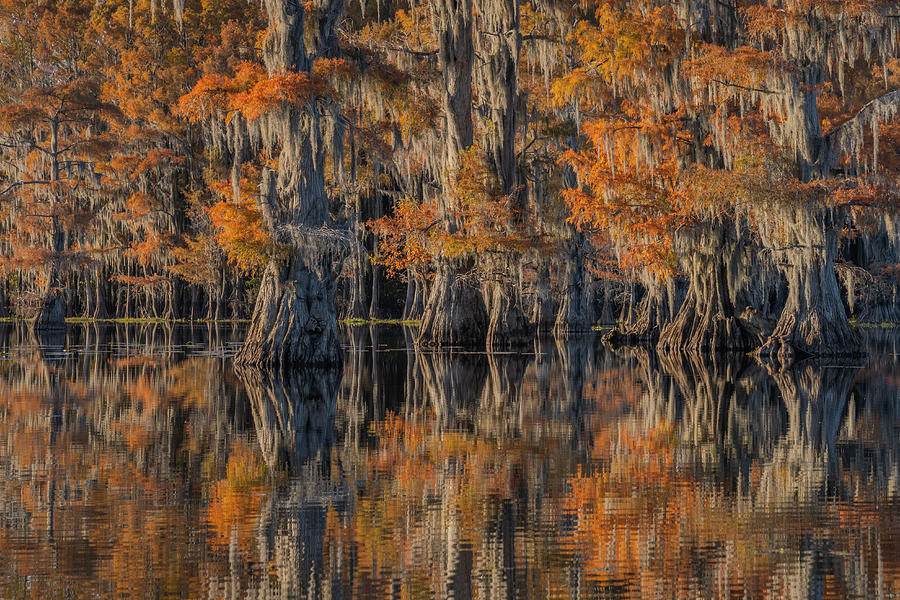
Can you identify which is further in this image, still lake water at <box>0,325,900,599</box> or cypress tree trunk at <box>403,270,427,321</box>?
cypress tree trunk at <box>403,270,427,321</box>

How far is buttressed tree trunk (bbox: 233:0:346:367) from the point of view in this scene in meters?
19.1

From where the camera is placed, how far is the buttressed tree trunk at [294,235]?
1909cm

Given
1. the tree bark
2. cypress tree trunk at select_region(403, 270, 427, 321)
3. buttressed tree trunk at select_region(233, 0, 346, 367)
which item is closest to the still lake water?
the tree bark

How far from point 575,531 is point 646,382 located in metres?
10.5

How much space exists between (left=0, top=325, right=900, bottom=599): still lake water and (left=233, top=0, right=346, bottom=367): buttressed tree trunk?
4917 millimetres

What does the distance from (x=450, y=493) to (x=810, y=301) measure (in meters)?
16.8

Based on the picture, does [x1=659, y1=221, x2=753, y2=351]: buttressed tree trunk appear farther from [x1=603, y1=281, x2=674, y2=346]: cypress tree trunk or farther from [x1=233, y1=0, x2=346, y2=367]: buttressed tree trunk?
[x1=233, y1=0, x2=346, y2=367]: buttressed tree trunk

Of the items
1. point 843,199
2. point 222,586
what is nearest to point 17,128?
point 843,199

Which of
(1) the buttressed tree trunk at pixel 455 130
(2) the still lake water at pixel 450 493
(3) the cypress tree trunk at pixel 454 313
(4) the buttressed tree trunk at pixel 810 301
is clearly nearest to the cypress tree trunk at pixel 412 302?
(3) the cypress tree trunk at pixel 454 313

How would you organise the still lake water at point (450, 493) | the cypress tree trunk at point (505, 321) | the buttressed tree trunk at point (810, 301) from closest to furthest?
the still lake water at point (450, 493) < the buttressed tree trunk at point (810, 301) < the cypress tree trunk at point (505, 321)

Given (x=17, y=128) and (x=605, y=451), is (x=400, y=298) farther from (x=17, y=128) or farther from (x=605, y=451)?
(x=605, y=451)

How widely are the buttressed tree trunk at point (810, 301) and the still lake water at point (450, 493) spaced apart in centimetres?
738

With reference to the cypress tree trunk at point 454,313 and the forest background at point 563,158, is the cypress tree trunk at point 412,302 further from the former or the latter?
the cypress tree trunk at point 454,313

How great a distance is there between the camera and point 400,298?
2429 inches
